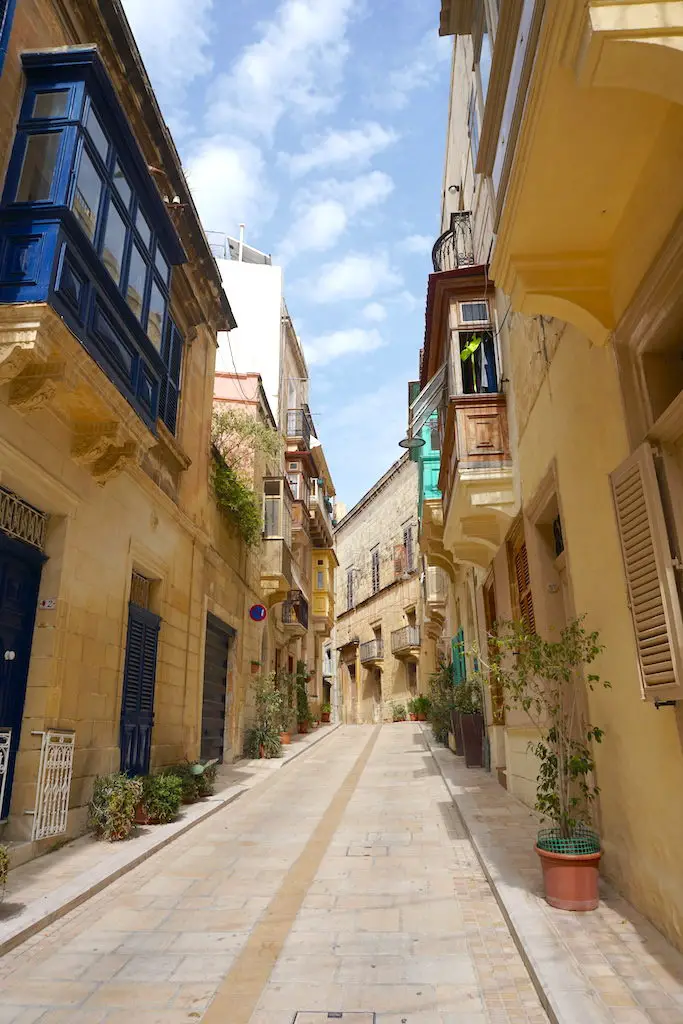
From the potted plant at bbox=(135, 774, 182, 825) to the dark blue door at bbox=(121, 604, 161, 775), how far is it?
2.01ft

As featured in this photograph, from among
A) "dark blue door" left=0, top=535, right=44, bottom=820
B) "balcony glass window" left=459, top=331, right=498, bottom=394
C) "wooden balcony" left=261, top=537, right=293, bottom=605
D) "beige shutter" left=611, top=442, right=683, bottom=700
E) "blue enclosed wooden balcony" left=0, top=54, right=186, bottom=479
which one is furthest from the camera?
"wooden balcony" left=261, top=537, right=293, bottom=605

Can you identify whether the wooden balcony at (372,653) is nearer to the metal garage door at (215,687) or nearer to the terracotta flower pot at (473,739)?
the metal garage door at (215,687)

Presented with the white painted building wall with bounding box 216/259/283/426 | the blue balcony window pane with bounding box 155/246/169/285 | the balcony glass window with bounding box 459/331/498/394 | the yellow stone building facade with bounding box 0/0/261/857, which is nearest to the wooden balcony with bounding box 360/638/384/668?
the white painted building wall with bounding box 216/259/283/426

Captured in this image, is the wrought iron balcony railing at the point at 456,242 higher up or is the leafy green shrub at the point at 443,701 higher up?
the wrought iron balcony railing at the point at 456,242

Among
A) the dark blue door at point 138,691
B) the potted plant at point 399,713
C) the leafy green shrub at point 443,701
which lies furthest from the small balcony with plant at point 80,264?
the potted plant at point 399,713

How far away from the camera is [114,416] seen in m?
6.97

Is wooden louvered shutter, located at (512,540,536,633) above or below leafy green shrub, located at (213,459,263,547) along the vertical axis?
below

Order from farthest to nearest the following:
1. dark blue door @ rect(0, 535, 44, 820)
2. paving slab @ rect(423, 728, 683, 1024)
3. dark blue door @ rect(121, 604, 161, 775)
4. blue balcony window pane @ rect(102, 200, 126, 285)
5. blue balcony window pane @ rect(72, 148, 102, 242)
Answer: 1. dark blue door @ rect(121, 604, 161, 775)
2. blue balcony window pane @ rect(102, 200, 126, 285)
3. blue balcony window pane @ rect(72, 148, 102, 242)
4. dark blue door @ rect(0, 535, 44, 820)
5. paving slab @ rect(423, 728, 683, 1024)

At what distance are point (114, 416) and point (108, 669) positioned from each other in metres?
3.04

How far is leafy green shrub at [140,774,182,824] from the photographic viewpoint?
7.46 metres

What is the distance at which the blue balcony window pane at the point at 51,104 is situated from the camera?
6.33 meters

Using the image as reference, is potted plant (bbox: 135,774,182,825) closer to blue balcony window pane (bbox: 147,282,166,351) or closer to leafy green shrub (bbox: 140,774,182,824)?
leafy green shrub (bbox: 140,774,182,824)

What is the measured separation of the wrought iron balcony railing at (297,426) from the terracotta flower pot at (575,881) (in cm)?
2114

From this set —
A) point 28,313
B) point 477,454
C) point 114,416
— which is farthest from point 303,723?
point 28,313
